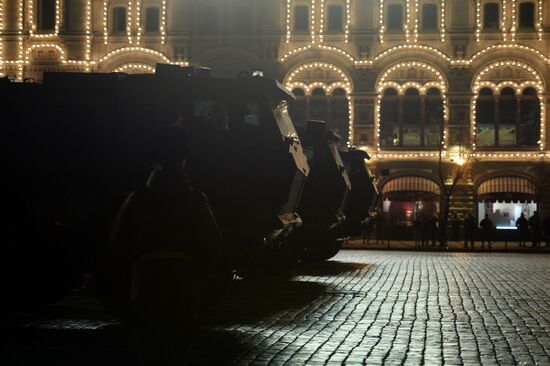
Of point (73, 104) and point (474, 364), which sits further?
point (73, 104)

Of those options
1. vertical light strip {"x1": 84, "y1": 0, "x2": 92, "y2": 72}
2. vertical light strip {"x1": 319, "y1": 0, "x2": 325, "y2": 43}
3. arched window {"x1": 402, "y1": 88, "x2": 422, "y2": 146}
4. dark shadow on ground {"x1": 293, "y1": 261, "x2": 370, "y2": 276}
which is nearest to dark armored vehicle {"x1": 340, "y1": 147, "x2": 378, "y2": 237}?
dark shadow on ground {"x1": 293, "y1": 261, "x2": 370, "y2": 276}

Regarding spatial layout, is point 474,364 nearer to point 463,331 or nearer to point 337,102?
point 463,331

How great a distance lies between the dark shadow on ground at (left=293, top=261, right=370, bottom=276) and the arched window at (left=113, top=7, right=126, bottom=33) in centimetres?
2383

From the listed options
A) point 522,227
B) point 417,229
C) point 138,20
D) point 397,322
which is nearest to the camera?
point 397,322

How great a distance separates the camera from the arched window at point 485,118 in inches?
1676

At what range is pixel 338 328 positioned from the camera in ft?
33.2

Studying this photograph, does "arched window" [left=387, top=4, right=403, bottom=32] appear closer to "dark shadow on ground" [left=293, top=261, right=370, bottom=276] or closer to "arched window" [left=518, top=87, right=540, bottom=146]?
"arched window" [left=518, top=87, right=540, bottom=146]

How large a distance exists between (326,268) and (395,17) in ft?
79.5

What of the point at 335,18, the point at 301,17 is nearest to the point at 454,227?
the point at 335,18

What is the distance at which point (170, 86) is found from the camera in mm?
11992

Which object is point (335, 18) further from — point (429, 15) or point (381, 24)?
point (429, 15)

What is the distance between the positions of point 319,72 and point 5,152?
32092 mm

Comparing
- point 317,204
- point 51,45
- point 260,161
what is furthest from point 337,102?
point 260,161

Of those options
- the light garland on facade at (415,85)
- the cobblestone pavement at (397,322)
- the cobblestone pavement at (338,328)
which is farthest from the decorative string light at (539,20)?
the cobblestone pavement at (338,328)
